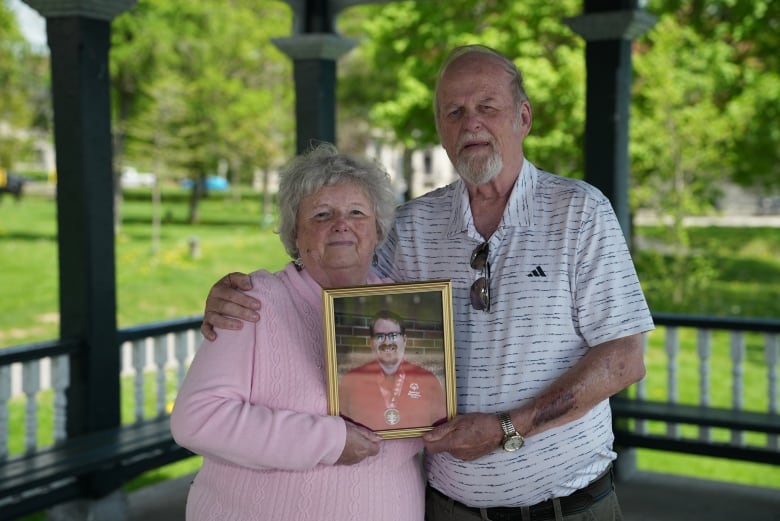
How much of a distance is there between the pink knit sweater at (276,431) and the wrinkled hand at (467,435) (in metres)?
0.14

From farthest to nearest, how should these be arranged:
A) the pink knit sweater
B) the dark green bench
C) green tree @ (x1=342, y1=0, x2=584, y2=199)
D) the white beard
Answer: green tree @ (x1=342, y1=0, x2=584, y2=199)
the dark green bench
the white beard
the pink knit sweater

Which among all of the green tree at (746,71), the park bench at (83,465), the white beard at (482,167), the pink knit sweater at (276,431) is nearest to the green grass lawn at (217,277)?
the green tree at (746,71)

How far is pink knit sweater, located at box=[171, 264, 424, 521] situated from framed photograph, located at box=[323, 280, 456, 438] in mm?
90

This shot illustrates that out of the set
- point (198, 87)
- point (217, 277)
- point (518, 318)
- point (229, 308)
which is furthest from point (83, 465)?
point (198, 87)

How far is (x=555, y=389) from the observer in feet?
7.66

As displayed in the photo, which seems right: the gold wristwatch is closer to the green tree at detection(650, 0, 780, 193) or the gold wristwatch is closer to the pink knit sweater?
the pink knit sweater

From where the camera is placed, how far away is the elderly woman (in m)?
2.19

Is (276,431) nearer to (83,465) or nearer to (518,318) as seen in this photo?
(518,318)

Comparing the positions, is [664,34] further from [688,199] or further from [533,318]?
[533,318]

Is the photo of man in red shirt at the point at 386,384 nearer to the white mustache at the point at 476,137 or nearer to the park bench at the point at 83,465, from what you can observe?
the white mustache at the point at 476,137

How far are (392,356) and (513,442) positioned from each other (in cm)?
39

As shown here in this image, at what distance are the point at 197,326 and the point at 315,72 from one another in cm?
200

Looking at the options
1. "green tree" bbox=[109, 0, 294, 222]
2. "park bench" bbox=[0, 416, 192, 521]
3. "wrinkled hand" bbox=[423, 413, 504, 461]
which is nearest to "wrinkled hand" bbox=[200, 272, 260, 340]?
"wrinkled hand" bbox=[423, 413, 504, 461]

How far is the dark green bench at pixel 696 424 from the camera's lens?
5.65m
